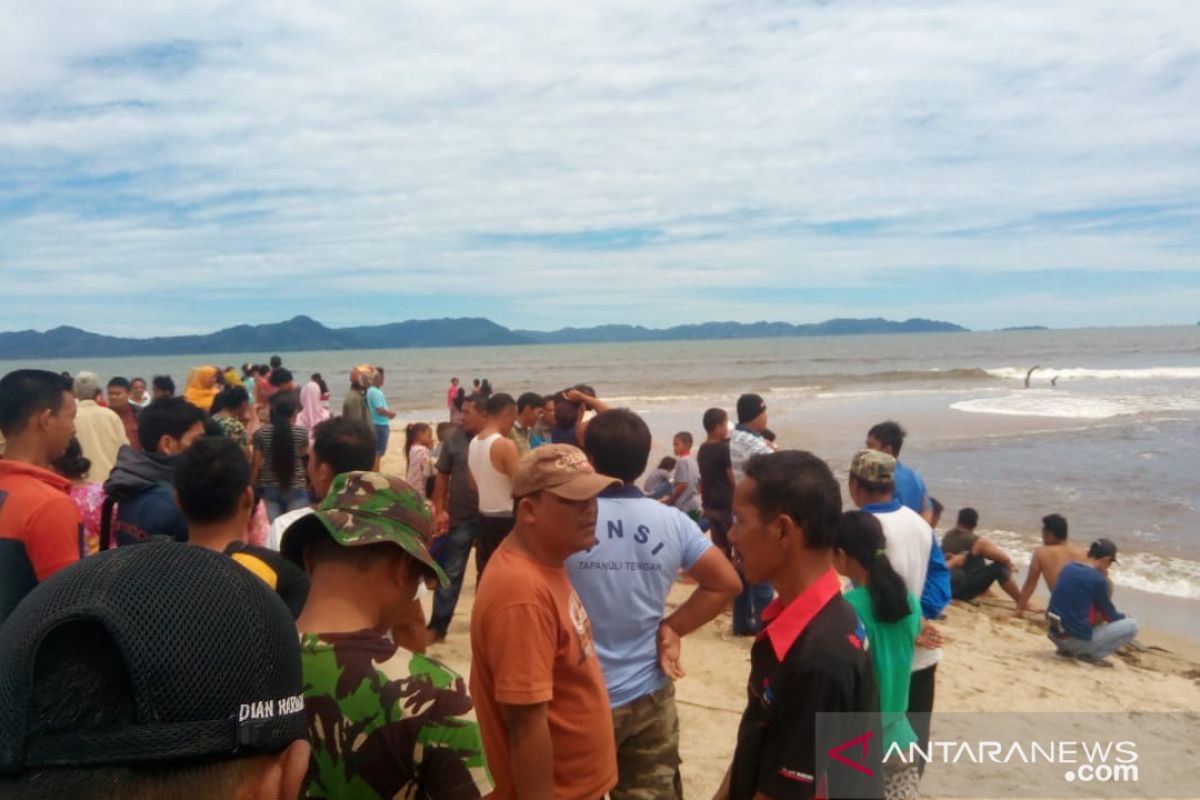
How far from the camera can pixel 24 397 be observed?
3631 millimetres

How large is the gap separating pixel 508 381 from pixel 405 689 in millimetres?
59400

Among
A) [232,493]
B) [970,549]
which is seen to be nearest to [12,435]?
[232,493]

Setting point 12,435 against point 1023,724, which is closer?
point 12,435

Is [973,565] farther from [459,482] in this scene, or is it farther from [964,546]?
[459,482]

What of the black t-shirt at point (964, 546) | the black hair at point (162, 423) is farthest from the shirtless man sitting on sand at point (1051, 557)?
the black hair at point (162, 423)

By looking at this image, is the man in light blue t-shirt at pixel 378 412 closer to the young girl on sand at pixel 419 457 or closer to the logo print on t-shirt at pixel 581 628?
the young girl on sand at pixel 419 457

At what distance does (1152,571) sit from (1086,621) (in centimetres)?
371

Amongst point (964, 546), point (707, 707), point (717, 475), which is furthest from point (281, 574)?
point (964, 546)

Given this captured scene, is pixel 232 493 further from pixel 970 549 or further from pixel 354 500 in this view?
pixel 970 549

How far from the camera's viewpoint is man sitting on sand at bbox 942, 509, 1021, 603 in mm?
9570

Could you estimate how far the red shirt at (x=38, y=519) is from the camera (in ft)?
10.3

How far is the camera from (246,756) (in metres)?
1.06

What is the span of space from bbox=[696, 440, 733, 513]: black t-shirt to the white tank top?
1878 millimetres

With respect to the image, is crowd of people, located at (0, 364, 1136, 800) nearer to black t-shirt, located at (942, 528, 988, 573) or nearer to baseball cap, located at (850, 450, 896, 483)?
baseball cap, located at (850, 450, 896, 483)
